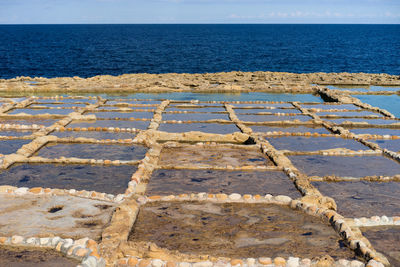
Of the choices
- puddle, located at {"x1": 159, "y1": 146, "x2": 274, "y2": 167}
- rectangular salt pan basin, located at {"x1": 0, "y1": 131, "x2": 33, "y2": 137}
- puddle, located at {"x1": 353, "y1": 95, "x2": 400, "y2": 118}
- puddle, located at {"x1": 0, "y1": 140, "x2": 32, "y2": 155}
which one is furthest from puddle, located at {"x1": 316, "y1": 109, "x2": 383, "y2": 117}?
puddle, located at {"x1": 0, "y1": 140, "x2": 32, "y2": 155}

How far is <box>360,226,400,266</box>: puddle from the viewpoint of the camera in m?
4.57

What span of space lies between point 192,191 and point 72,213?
1.85 meters

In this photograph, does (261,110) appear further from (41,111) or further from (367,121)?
(41,111)

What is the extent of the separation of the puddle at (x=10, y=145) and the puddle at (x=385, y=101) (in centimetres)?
1103

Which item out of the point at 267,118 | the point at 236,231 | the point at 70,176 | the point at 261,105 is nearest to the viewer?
the point at 236,231

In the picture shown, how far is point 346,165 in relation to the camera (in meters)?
7.66

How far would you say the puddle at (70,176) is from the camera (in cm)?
647

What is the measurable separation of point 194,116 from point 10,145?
5.20m

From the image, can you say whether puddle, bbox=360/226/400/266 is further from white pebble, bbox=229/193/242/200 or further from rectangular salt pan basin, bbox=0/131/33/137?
rectangular salt pan basin, bbox=0/131/33/137

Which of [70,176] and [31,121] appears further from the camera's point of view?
[31,121]

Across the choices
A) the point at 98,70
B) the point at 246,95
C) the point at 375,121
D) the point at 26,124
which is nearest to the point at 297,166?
the point at 375,121

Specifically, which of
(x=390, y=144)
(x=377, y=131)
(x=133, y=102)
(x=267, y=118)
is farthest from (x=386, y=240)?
(x=133, y=102)

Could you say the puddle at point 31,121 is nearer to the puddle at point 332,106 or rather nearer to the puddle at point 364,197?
the puddle at point 364,197

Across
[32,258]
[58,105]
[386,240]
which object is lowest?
[386,240]
